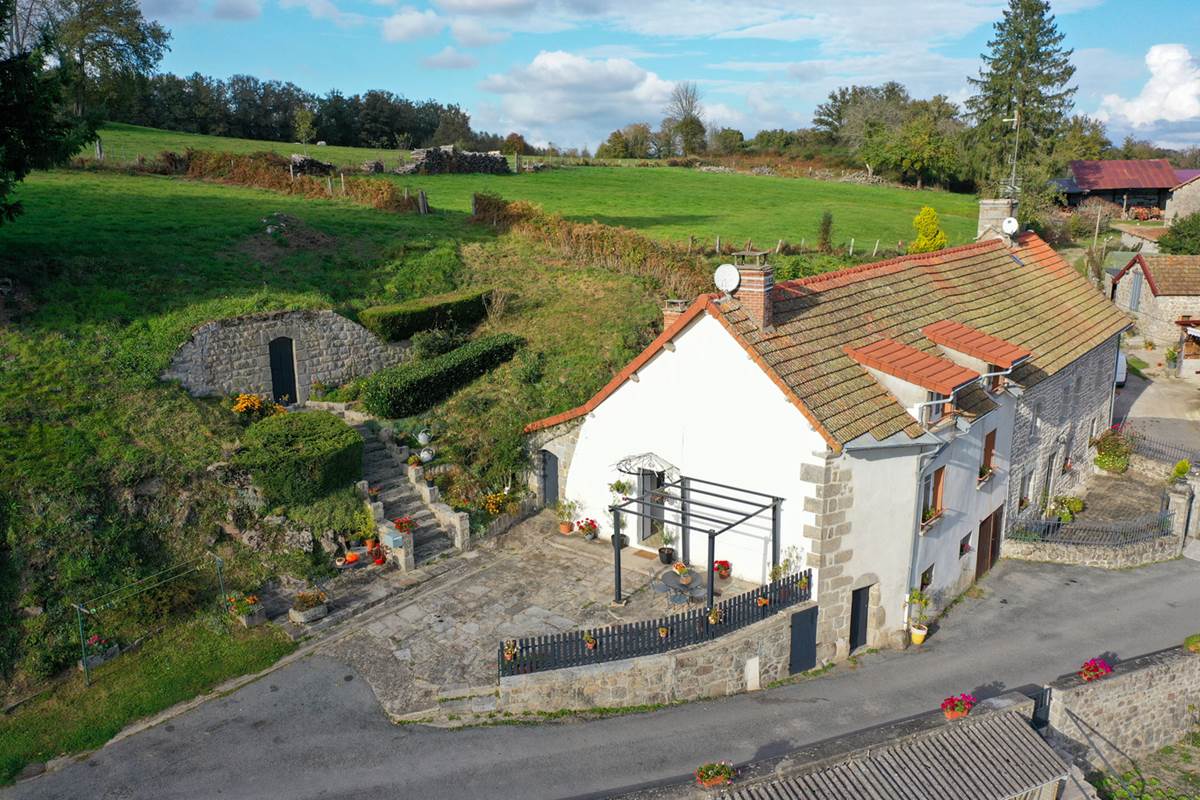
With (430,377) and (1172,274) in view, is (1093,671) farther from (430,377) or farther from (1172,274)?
(1172,274)

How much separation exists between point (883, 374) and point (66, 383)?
20.7 meters

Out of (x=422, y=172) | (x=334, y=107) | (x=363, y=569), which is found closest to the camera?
(x=363, y=569)

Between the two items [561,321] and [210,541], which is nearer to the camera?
[210,541]

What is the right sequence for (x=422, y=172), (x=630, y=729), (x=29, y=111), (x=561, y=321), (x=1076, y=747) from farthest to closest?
(x=422, y=172), (x=561, y=321), (x=29, y=111), (x=1076, y=747), (x=630, y=729)

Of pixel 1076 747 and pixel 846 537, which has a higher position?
pixel 846 537

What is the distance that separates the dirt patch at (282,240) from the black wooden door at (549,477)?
14.2 meters

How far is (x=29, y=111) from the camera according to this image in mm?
21891

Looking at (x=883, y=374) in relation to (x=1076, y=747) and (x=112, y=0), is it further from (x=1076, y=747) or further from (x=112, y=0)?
(x=112, y=0)

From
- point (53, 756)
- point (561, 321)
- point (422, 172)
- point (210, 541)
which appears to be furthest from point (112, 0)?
point (53, 756)

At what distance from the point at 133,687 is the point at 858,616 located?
50.4 feet

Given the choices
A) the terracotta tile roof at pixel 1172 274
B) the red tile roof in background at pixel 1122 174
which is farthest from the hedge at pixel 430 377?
the red tile roof in background at pixel 1122 174

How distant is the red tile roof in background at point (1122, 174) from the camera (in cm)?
7531

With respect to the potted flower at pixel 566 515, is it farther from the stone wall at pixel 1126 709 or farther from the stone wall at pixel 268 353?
the stone wall at pixel 1126 709

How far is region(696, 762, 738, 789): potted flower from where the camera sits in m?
12.2
